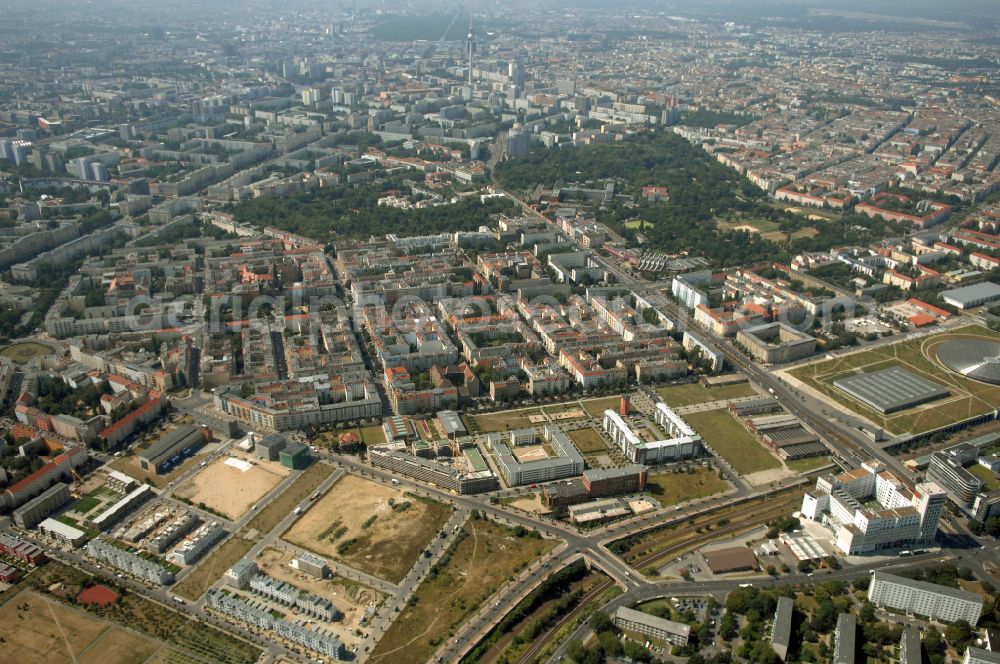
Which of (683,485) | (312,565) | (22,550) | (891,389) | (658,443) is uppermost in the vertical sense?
(658,443)

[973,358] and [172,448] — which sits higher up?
[973,358]

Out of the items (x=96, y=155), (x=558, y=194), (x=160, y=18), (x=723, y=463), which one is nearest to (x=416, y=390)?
(x=723, y=463)

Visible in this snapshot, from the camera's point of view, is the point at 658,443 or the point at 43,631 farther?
the point at 658,443

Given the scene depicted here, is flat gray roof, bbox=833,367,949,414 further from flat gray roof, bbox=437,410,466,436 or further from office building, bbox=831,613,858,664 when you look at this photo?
flat gray roof, bbox=437,410,466,436

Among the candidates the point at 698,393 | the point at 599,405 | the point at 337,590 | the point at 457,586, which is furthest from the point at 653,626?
the point at 698,393

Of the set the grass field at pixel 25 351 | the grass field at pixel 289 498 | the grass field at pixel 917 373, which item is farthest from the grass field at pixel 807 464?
the grass field at pixel 25 351

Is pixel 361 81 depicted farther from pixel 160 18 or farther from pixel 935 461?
pixel 935 461

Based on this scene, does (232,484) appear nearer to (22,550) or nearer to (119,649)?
(22,550)

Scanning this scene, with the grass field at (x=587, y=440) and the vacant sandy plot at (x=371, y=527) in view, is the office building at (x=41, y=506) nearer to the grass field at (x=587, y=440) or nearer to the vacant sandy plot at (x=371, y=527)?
the vacant sandy plot at (x=371, y=527)
